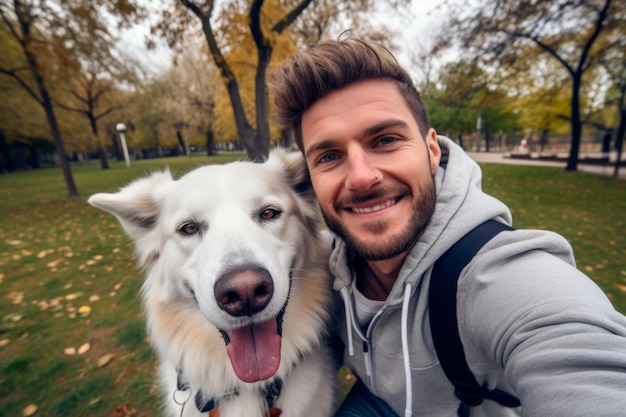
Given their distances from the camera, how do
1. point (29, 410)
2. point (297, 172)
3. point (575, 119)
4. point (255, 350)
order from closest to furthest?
1. point (255, 350)
2. point (297, 172)
3. point (29, 410)
4. point (575, 119)

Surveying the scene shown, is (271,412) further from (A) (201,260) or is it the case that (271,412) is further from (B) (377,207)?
(B) (377,207)

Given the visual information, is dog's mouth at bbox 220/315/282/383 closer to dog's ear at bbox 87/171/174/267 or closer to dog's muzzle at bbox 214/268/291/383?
dog's muzzle at bbox 214/268/291/383

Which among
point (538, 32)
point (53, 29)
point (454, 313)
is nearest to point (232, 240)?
point (454, 313)

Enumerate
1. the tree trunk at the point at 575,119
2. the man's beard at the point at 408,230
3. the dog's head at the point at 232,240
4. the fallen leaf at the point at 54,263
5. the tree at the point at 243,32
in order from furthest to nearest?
the tree trunk at the point at 575,119, the tree at the point at 243,32, the fallen leaf at the point at 54,263, the man's beard at the point at 408,230, the dog's head at the point at 232,240

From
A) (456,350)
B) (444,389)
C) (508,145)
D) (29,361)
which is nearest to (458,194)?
(456,350)

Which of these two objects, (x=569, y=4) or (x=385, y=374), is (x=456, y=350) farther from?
(x=569, y=4)

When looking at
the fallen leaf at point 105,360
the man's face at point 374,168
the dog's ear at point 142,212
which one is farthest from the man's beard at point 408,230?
the fallen leaf at point 105,360

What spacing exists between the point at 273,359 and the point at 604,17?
1921 centimetres

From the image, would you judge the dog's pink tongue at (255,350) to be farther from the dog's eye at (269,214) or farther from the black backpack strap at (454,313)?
the black backpack strap at (454,313)

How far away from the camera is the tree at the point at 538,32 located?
44.0 ft

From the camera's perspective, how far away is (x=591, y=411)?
96 centimetres

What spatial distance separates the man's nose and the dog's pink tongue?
975 millimetres

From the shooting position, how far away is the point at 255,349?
1.90 metres

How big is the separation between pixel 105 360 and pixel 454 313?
4161 mm
